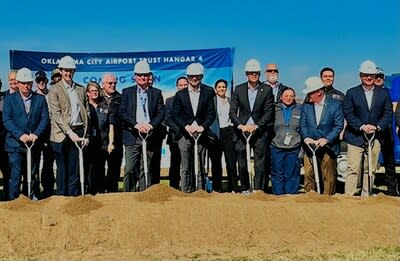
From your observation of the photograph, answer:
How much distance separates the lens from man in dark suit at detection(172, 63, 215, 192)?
1043 cm

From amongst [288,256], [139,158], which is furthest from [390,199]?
[139,158]

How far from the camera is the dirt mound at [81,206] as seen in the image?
8188 millimetres

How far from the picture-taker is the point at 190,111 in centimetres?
1057

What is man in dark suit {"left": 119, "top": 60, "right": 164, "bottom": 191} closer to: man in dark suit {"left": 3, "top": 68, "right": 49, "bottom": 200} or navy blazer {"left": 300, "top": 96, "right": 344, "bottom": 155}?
man in dark suit {"left": 3, "top": 68, "right": 49, "bottom": 200}

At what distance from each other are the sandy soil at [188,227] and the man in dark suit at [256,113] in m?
1.73

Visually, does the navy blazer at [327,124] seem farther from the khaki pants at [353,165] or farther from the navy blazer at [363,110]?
the khaki pants at [353,165]

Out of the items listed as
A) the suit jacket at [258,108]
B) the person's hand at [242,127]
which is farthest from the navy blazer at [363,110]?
the person's hand at [242,127]

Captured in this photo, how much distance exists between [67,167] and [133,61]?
6.98 metres

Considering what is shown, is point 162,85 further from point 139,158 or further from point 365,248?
point 365,248

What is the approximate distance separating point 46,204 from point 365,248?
4.00m

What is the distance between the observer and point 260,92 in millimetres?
10516

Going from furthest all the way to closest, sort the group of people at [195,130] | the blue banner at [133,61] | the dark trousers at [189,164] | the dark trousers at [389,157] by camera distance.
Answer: the blue banner at [133,61], the dark trousers at [389,157], the dark trousers at [189,164], the group of people at [195,130]

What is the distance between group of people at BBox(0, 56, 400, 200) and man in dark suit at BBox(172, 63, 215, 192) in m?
0.02

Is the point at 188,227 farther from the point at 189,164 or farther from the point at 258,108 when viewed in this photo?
the point at 258,108
